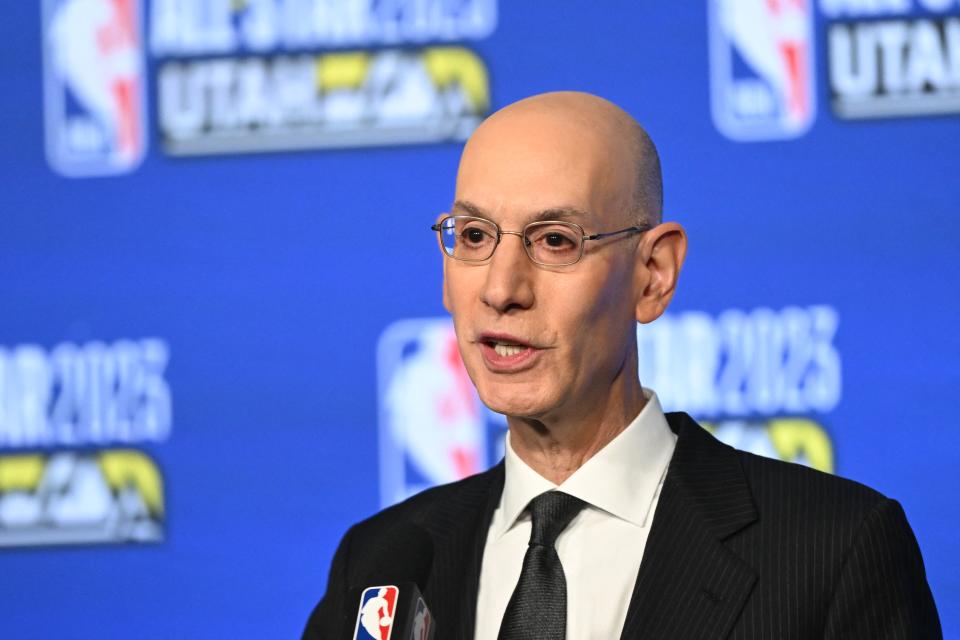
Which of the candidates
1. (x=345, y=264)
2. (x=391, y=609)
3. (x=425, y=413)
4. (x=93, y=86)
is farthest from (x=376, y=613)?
(x=93, y=86)

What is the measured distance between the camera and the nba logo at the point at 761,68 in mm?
2281

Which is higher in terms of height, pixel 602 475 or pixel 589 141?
pixel 589 141

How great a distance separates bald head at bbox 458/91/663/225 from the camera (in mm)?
1413

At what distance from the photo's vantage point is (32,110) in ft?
8.39

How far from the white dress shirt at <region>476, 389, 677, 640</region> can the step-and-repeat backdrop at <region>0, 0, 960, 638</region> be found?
78 cm

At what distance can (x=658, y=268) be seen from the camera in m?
1.49

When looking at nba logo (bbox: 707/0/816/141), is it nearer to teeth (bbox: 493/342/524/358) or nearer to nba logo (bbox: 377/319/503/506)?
nba logo (bbox: 377/319/503/506)

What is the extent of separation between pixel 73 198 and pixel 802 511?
1.65m

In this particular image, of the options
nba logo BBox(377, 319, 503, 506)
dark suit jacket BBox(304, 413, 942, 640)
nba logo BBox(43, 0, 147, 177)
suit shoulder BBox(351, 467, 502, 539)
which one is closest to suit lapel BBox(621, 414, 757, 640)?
dark suit jacket BBox(304, 413, 942, 640)

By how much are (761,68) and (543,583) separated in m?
1.20

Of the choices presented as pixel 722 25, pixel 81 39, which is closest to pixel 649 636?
pixel 722 25

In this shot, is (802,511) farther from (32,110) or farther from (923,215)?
(32,110)

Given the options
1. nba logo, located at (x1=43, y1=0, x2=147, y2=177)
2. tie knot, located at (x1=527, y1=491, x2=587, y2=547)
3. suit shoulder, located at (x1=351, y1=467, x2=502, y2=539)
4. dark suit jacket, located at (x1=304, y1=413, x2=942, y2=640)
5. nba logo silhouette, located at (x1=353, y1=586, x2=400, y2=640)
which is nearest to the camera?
nba logo silhouette, located at (x1=353, y1=586, x2=400, y2=640)

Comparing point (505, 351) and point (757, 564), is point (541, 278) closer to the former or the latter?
point (505, 351)
